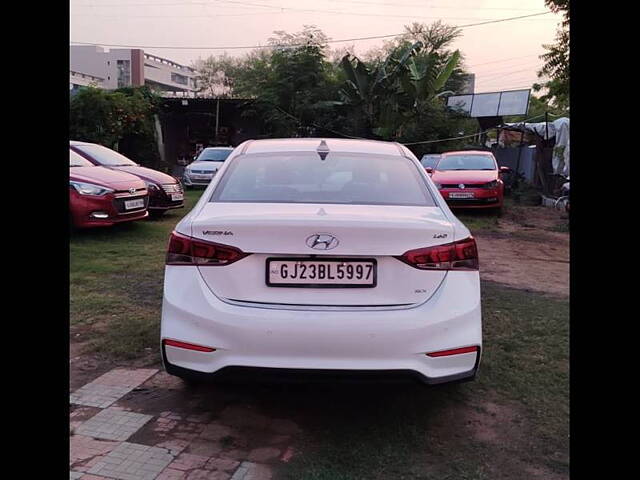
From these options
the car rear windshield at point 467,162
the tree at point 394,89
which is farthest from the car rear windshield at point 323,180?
the tree at point 394,89

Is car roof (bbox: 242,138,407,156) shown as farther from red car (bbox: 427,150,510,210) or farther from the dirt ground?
red car (bbox: 427,150,510,210)

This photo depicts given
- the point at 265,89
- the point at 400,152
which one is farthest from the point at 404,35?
the point at 400,152

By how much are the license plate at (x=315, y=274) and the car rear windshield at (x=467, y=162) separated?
39.5 ft

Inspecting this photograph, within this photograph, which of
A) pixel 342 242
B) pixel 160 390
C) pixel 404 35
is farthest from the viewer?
pixel 404 35

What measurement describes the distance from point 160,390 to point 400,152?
2.30m

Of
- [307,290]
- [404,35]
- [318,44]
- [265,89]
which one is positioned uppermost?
[404,35]

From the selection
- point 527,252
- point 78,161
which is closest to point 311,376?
point 527,252

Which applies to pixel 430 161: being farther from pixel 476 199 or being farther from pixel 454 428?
pixel 454 428

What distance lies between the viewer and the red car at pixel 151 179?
34.5ft

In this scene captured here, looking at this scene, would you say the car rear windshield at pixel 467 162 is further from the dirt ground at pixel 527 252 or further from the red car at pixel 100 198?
the red car at pixel 100 198

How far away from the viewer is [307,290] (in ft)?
9.45

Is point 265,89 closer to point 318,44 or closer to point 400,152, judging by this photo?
point 318,44

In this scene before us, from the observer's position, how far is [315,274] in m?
2.88

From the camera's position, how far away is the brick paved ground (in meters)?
2.81
